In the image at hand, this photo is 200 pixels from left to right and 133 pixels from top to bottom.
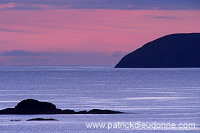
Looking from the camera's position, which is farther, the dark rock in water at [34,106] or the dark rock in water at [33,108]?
the dark rock in water at [34,106]

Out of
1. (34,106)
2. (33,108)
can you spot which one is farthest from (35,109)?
(34,106)

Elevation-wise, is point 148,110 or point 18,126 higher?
point 148,110

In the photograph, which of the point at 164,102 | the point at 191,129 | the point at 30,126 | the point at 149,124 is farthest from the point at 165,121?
the point at 164,102

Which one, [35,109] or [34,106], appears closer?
[34,106]

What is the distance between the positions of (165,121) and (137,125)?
19.4 feet

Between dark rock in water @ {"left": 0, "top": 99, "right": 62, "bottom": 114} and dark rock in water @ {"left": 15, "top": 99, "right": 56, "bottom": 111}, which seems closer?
dark rock in water @ {"left": 0, "top": 99, "right": 62, "bottom": 114}

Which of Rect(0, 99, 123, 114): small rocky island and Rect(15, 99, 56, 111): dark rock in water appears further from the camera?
Rect(15, 99, 56, 111): dark rock in water

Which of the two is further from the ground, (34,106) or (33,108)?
(34,106)

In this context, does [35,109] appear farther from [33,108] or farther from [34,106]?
[34,106]

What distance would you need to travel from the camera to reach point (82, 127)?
60969 mm

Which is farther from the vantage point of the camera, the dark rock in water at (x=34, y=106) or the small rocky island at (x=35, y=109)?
the dark rock in water at (x=34, y=106)

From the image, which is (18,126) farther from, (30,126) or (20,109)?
(20,109)

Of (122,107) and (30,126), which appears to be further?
(122,107)

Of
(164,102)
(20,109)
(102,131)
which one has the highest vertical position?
(164,102)
